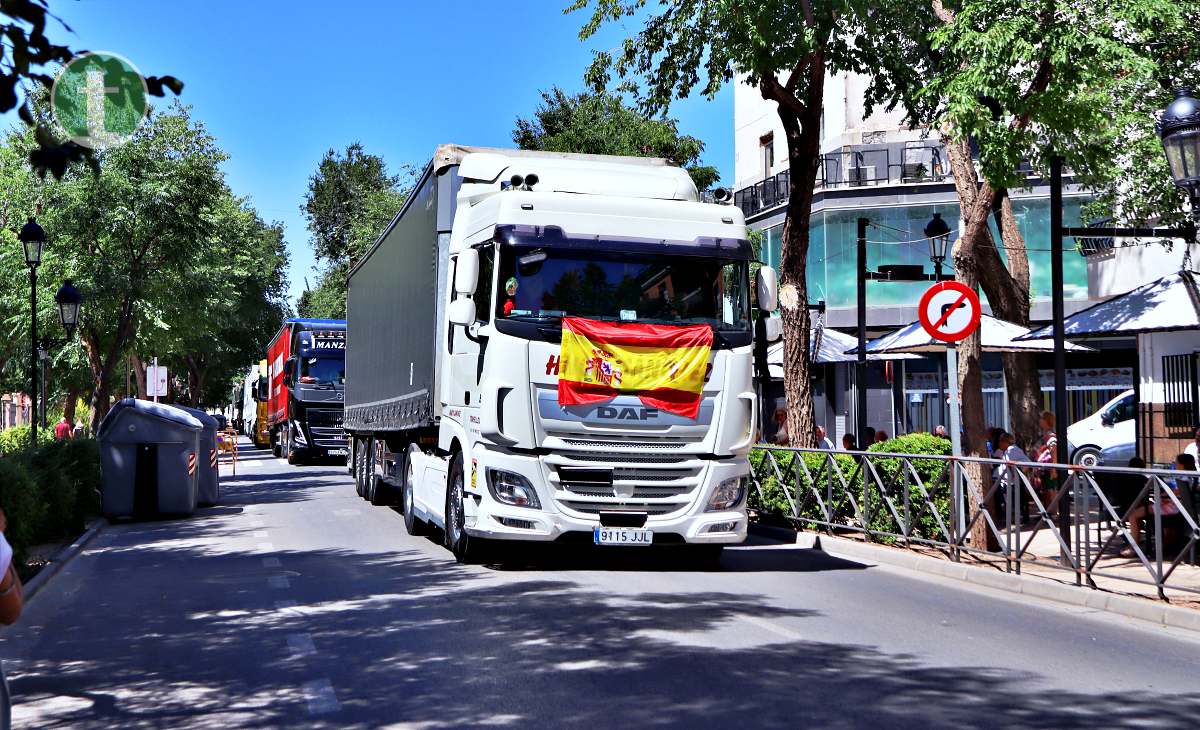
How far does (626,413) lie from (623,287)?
1223mm

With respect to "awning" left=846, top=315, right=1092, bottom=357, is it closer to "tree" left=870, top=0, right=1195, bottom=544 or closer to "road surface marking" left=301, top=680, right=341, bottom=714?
"tree" left=870, top=0, right=1195, bottom=544

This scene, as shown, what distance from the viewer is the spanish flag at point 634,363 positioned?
11.5m

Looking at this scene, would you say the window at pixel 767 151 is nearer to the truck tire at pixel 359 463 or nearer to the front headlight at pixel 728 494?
the truck tire at pixel 359 463

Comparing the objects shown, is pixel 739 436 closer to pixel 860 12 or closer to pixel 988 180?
pixel 988 180

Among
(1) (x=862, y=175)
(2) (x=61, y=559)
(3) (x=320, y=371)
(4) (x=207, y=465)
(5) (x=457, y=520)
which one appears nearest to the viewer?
(5) (x=457, y=520)

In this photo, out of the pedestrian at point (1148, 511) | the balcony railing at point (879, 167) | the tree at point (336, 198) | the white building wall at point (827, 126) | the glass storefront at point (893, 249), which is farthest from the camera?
the tree at point (336, 198)

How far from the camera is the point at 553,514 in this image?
1154 centimetres

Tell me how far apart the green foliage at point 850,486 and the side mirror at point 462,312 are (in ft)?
15.9

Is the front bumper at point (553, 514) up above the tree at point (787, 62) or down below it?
below

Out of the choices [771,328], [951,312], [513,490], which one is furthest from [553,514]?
[951,312]

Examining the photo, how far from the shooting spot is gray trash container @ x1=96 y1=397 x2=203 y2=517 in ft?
62.5

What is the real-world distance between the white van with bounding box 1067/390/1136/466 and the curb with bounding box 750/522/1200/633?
39.7 ft

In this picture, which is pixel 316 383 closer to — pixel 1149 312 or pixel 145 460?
pixel 145 460

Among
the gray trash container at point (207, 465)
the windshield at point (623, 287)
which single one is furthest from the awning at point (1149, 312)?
the gray trash container at point (207, 465)
